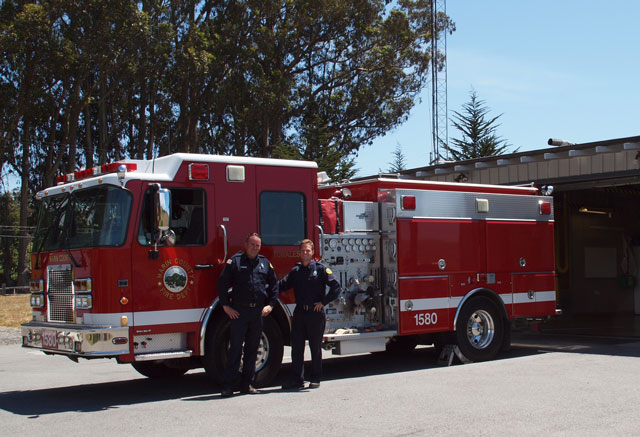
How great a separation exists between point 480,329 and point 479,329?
0.02 metres

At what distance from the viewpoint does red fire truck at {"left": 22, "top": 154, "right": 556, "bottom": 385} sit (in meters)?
8.66

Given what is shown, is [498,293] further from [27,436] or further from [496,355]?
[27,436]

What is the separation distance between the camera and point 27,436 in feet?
22.5

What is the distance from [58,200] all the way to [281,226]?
281 cm

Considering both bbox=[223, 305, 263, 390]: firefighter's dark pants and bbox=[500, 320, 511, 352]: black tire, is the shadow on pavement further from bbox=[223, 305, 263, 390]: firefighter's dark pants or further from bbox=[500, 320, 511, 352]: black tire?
bbox=[223, 305, 263, 390]: firefighter's dark pants

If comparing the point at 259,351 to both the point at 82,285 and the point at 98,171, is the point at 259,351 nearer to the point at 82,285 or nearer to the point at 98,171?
the point at 82,285

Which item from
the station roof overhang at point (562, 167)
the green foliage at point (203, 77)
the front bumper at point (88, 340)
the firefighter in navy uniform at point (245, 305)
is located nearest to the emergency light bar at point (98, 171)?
the firefighter in navy uniform at point (245, 305)

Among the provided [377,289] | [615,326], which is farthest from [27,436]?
[615,326]

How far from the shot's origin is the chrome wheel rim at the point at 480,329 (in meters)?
11.6

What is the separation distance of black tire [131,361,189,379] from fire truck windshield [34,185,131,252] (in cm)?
213

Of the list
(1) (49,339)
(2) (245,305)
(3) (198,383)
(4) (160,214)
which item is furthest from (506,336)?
(1) (49,339)

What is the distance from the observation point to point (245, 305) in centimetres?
880

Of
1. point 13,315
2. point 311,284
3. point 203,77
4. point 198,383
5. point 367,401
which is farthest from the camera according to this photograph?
point 203,77

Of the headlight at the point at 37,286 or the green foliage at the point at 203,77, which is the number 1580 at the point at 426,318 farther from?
the green foliage at the point at 203,77
